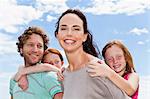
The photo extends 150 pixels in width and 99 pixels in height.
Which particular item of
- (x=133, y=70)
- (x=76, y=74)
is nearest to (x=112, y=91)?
(x=76, y=74)

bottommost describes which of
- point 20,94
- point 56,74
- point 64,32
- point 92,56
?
point 20,94

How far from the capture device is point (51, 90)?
5.58 ft

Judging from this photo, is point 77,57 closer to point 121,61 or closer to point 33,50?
point 33,50

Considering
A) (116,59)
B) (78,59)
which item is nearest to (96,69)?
(78,59)

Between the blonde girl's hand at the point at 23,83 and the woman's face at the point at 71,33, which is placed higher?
the woman's face at the point at 71,33

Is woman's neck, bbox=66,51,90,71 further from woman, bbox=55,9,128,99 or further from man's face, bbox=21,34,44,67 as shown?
man's face, bbox=21,34,44,67

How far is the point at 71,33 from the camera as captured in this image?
142 cm

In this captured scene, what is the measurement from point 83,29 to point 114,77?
0.26 meters

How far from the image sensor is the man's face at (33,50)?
1.83 meters

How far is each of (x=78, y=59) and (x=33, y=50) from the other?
1.47 ft

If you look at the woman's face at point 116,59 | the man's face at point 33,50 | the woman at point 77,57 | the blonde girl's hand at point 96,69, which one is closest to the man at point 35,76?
the man's face at point 33,50

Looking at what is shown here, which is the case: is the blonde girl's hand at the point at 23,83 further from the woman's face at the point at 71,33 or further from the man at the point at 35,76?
the woman's face at the point at 71,33

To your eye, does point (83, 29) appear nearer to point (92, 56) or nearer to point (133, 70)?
point (92, 56)

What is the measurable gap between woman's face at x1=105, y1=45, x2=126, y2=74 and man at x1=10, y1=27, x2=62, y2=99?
54 centimetres
